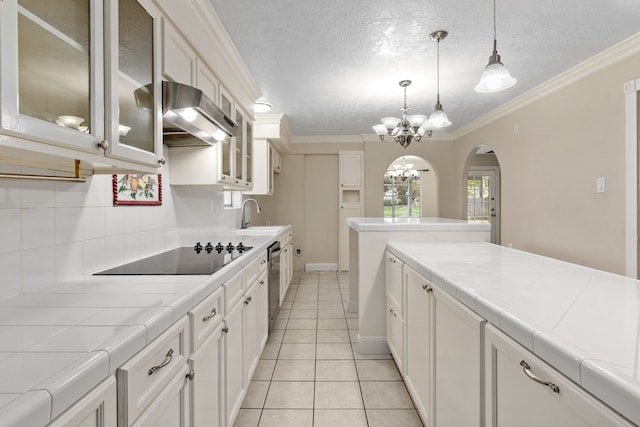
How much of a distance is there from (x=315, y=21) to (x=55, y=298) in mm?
2131

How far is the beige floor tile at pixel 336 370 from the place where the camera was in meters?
2.20

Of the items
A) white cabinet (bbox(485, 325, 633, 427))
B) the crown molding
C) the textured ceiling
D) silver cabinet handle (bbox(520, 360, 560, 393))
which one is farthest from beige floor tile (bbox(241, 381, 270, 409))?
the crown molding

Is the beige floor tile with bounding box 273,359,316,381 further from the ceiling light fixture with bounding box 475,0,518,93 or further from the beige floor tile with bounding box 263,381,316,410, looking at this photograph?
the ceiling light fixture with bounding box 475,0,518,93

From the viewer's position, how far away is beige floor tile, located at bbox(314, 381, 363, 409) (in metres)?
1.90

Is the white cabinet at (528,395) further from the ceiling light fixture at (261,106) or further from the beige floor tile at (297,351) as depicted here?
the ceiling light fixture at (261,106)

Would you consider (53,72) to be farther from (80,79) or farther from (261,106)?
(261,106)

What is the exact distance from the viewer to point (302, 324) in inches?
126

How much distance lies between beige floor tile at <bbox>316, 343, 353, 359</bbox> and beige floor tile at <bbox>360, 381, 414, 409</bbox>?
1.34 ft

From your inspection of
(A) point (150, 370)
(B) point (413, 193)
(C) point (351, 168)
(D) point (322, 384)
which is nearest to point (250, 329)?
(D) point (322, 384)

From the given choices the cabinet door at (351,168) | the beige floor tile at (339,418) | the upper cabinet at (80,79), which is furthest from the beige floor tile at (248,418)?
the cabinet door at (351,168)

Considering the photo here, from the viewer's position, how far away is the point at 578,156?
9.80 feet

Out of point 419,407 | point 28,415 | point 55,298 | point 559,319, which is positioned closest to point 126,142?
point 55,298

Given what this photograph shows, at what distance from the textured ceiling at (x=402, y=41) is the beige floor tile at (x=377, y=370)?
2.50 meters

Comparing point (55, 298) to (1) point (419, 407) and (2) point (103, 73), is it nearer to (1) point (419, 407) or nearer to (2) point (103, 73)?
(2) point (103, 73)
